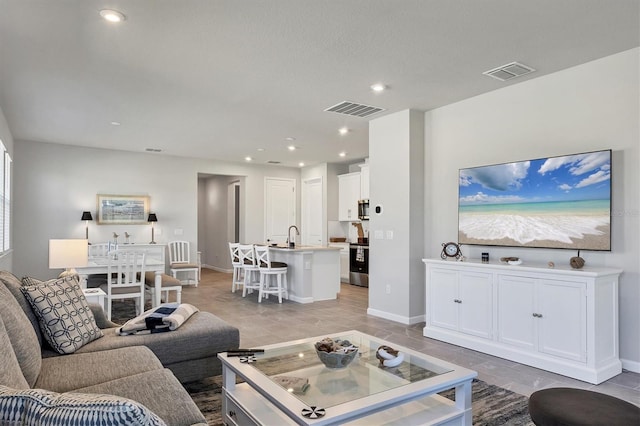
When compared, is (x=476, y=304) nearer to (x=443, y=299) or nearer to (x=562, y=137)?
(x=443, y=299)

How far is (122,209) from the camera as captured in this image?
789cm

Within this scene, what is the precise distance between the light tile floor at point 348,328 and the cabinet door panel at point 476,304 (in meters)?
0.23

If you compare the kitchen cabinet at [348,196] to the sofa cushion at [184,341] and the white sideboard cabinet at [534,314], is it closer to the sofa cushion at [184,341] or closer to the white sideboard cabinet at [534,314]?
the white sideboard cabinet at [534,314]

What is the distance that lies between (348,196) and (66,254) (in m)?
6.18

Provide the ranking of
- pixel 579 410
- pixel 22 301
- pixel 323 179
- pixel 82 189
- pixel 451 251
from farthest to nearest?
pixel 323 179, pixel 82 189, pixel 451 251, pixel 22 301, pixel 579 410

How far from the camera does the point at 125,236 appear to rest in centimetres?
790

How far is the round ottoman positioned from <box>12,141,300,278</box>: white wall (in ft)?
25.6

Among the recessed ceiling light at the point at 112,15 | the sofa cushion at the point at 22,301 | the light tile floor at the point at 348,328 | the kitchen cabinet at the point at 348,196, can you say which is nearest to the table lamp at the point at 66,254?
the sofa cushion at the point at 22,301

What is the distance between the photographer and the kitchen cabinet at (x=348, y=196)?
28.7ft

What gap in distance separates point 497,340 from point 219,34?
12.0 feet

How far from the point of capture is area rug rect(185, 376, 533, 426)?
2.51m

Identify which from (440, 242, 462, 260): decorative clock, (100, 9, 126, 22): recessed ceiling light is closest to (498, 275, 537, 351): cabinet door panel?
(440, 242, 462, 260): decorative clock

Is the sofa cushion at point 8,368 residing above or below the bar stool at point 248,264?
above

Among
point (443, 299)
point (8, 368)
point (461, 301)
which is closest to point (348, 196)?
point (443, 299)
